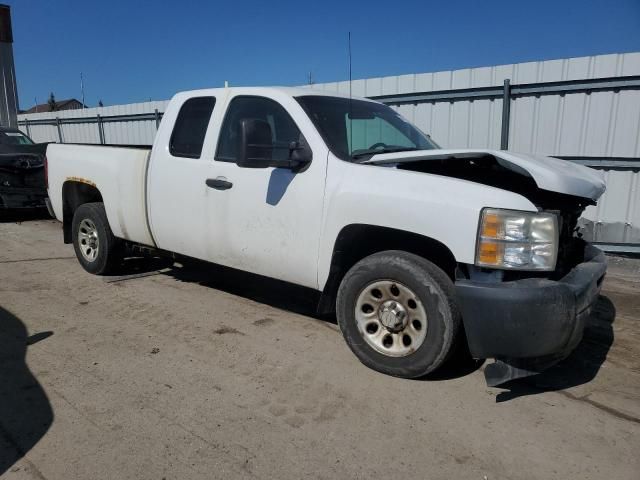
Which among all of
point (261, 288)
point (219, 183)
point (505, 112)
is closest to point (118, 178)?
point (219, 183)

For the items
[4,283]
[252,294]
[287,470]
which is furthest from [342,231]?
[4,283]

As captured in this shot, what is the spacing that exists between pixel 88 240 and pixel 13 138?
634 centimetres

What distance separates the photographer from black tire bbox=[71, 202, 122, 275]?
18.7 ft

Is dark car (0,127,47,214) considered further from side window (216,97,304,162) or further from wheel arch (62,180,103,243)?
side window (216,97,304,162)

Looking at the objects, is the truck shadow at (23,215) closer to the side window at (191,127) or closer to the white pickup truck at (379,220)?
the white pickup truck at (379,220)

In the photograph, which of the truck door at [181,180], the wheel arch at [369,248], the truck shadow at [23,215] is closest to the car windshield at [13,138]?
the truck shadow at [23,215]

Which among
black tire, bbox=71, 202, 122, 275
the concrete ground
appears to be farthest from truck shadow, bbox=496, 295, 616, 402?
black tire, bbox=71, 202, 122, 275

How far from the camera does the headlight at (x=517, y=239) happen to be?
294 centimetres

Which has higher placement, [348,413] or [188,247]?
[188,247]

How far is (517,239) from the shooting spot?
116 inches

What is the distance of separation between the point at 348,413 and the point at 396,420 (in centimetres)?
28

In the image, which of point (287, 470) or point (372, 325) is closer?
point (287, 470)

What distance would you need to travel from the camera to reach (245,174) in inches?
163

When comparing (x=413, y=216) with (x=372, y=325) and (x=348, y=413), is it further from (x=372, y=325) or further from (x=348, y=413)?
(x=348, y=413)
